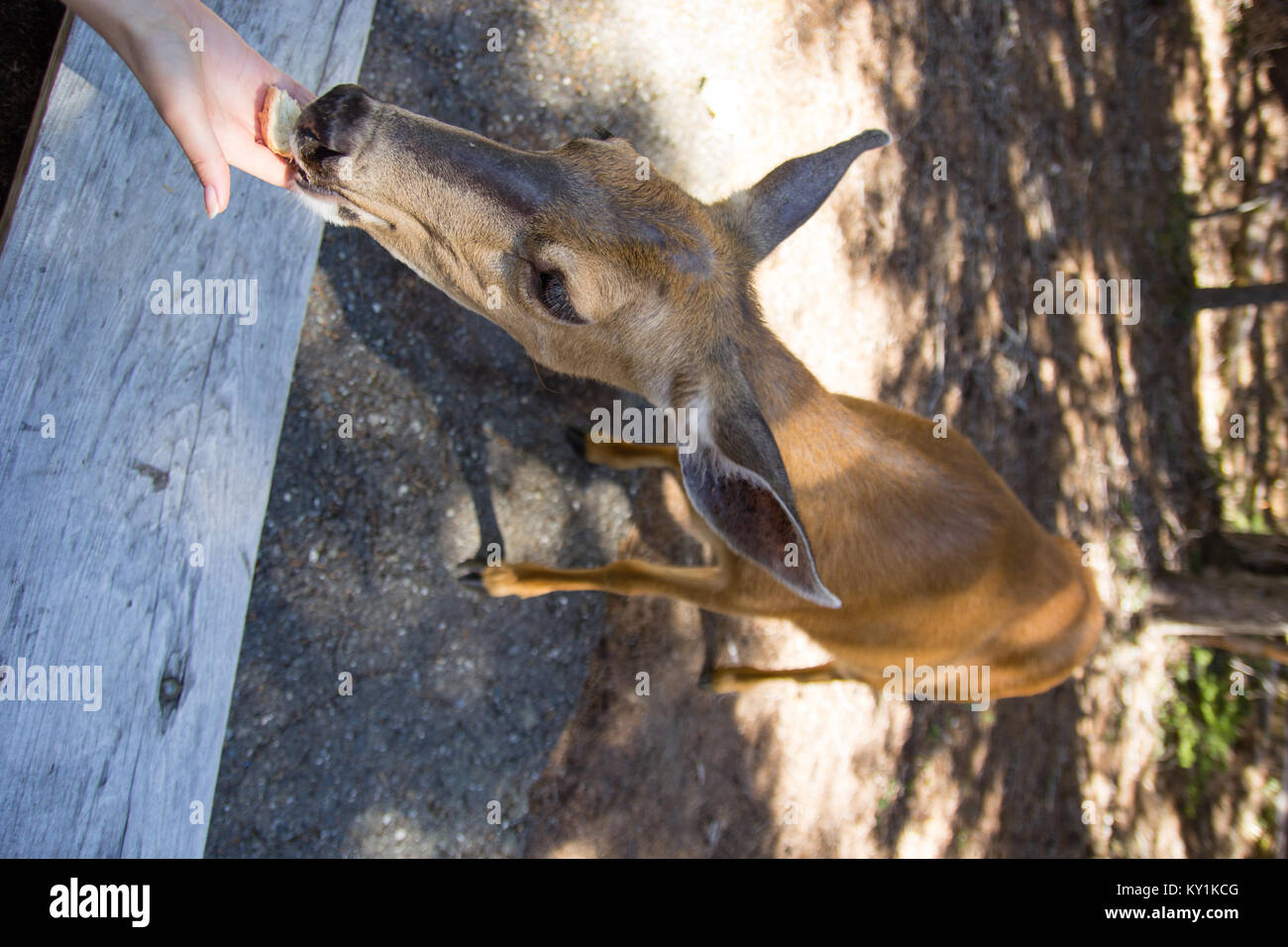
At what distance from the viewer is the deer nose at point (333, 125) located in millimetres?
2705

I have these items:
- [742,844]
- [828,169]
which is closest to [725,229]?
[828,169]

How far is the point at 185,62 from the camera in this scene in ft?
7.47

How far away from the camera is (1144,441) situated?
24.9ft

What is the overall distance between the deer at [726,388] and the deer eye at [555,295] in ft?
0.03

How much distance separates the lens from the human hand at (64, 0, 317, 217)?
2250 mm

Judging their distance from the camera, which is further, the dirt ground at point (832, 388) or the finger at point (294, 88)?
the dirt ground at point (832, 388)

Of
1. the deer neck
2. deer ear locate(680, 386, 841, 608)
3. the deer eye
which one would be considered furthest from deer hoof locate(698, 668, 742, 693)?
the deer eye

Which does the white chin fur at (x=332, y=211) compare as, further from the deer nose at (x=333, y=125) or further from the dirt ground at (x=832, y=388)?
the dirt ground at (x=832, y=388)

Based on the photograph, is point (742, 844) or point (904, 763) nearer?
point (742, 844)

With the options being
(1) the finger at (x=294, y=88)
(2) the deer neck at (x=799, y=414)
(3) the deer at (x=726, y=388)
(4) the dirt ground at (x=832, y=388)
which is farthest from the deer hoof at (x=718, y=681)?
Result: (1) the finger at (x=294, y=88)

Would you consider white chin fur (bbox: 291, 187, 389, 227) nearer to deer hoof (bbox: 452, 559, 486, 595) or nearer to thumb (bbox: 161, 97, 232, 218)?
thumb (bbox: 161, 97, 232, 218)

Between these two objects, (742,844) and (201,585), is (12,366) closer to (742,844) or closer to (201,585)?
(201,585)

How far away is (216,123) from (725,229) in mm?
1948

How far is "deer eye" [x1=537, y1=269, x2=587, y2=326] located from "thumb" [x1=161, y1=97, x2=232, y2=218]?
1136 millimetres
